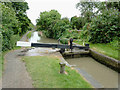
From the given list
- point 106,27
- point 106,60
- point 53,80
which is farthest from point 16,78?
point 106,27

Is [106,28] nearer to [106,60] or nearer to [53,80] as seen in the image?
[106,60]

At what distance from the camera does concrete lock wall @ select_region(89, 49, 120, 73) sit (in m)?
6.81

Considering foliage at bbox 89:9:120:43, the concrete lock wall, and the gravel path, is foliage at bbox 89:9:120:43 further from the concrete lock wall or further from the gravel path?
the gravel path

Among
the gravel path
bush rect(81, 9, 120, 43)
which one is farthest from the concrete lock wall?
the gravel path

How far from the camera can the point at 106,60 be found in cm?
786

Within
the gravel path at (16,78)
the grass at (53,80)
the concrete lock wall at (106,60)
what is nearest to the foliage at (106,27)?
the concrete lock wall at (106,60)

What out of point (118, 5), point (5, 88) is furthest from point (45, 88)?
point (118, 5)

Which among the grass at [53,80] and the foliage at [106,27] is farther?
the foliage at [106,27]

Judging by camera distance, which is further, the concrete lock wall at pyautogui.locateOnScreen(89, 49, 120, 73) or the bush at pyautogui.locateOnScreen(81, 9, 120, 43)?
the bush at pyautogui.locateOnScreen(81, 9, 120, 43)

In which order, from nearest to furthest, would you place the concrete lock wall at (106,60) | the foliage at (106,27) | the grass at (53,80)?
the grass at (53,80), the concrete lock wall at (106,60), the foliage at (106,27)

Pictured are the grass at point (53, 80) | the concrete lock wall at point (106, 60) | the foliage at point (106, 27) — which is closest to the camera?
the grass at point (53, 80)

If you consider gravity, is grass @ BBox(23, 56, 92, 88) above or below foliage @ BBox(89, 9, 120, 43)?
below

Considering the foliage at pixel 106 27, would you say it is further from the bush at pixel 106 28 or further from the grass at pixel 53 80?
the grass at pixel 53 80

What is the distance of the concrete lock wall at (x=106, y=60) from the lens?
268 inches
